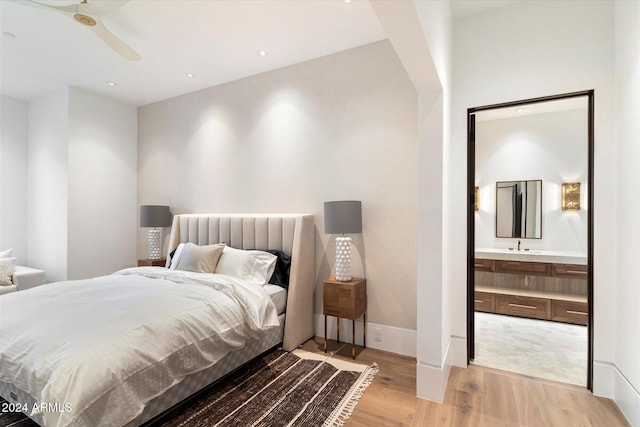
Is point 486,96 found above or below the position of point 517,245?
above

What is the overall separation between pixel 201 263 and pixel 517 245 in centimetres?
407

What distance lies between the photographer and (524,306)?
11.8 ft

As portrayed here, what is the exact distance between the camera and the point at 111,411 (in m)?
1.48

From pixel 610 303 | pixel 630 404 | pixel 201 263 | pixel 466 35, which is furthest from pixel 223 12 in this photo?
pixel 630 404

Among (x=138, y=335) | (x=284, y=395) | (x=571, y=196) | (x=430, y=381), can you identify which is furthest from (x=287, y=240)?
(x=571, y=196)

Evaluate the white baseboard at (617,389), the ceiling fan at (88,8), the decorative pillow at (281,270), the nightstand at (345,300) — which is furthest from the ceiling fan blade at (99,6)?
the white baseboard at (617,389)

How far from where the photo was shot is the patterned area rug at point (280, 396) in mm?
1886

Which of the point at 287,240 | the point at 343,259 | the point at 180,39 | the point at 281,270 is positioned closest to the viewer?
the point at 343,259

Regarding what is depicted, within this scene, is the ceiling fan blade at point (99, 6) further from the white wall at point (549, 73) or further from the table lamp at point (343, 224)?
the white wall at point (549, 73)

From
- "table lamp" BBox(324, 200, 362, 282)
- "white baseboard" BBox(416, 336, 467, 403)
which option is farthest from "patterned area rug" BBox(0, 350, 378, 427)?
"table lamp" BBox(324, 200, 362, 282)

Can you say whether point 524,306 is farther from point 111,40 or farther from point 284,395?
point 111,40

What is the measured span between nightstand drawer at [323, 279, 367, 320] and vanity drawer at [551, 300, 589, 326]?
92.4 inches

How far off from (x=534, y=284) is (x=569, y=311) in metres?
0.46

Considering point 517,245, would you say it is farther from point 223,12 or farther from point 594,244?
point 223,12
